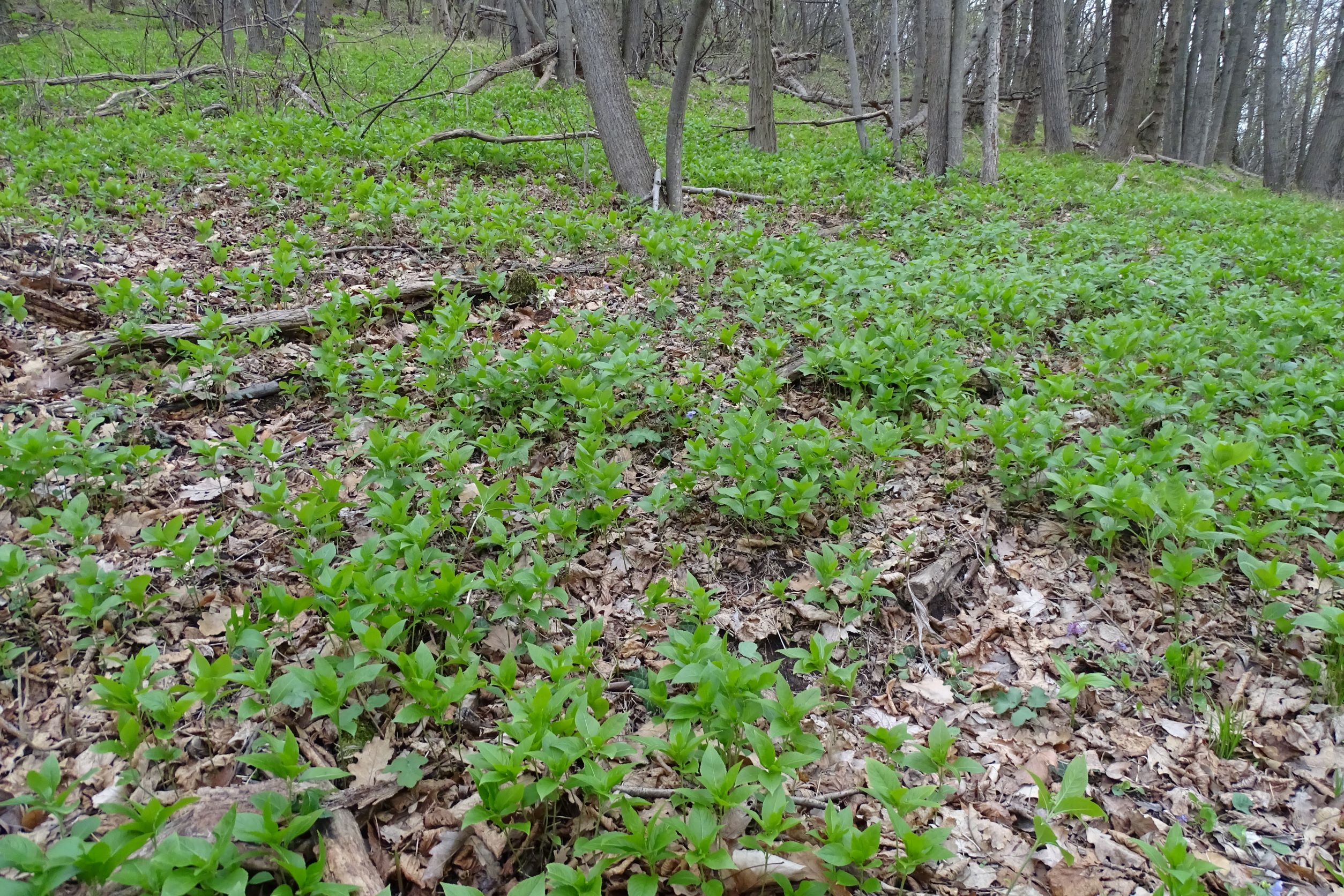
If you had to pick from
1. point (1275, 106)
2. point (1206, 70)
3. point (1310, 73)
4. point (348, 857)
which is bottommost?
point (348, 857)

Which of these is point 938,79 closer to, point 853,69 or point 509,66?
point 853,69

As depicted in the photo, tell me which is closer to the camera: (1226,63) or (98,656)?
(98,656)

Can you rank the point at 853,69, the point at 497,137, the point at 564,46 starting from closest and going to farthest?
the point at 497,137, the point at 564,46, the point at 853,69

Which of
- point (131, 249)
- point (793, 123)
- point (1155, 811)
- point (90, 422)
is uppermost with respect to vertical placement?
point (793, 123)

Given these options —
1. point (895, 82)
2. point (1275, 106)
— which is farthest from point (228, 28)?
point (1275, 106)

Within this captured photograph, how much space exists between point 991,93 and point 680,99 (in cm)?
486

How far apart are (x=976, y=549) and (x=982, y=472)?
0.63m

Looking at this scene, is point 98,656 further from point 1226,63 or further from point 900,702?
point 1226,63

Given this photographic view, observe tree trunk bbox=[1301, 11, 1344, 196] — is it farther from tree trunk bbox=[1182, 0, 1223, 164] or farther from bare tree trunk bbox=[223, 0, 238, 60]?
bare tree trunk bbox=[223, 0, 238, 60]

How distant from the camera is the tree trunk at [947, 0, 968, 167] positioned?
30.4 ft

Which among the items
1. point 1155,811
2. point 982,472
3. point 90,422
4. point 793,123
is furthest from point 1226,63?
point 90,422

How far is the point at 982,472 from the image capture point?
3.71 meters

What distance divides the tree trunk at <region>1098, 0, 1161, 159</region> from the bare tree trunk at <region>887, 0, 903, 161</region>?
5.37 meters

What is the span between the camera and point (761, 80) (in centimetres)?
1116
